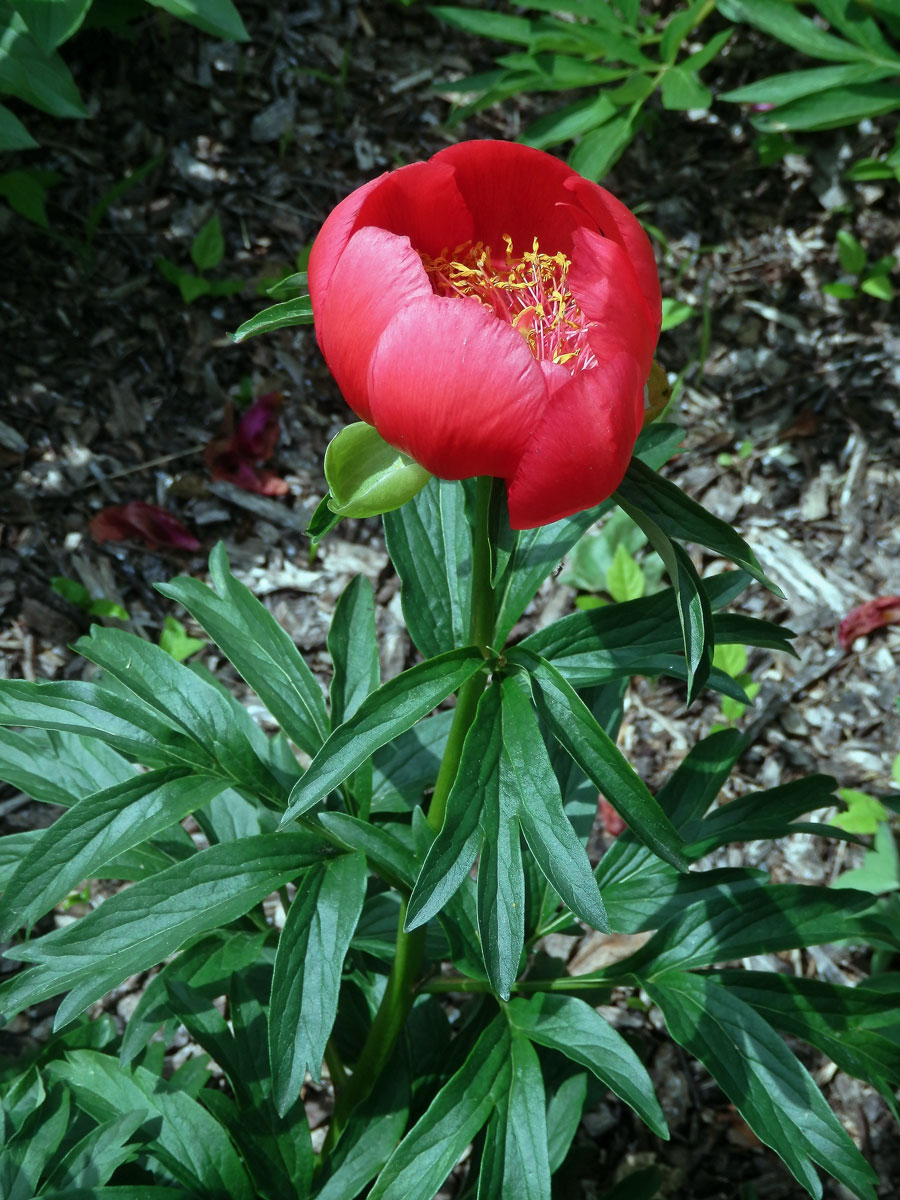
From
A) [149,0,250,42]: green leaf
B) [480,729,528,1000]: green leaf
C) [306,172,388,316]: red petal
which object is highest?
[149,0,250,42]: green leaf

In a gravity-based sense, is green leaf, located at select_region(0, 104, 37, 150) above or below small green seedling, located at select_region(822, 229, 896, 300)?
below

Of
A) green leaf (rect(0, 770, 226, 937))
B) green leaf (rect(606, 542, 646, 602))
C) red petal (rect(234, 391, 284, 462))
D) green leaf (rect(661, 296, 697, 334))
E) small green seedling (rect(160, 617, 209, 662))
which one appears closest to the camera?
green leaf (rect(0, 770, 226, 937))

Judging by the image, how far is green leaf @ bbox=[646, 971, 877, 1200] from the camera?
1.03 m

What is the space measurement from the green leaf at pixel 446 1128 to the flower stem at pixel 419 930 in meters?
0.11

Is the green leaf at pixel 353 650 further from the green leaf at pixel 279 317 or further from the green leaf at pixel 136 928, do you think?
the green leaf at pixel 279 317

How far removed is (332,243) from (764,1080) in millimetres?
899

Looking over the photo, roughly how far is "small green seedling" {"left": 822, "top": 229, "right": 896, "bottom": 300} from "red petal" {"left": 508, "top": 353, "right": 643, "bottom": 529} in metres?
1.83

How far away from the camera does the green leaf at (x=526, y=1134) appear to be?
1.02 m

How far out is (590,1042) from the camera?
106cm

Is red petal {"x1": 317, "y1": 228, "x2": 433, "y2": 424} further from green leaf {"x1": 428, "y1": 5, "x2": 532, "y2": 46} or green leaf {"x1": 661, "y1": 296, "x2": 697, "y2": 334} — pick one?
green leaf {"x1": 661, "y1": 296, "x2": 697, "y2": 334}

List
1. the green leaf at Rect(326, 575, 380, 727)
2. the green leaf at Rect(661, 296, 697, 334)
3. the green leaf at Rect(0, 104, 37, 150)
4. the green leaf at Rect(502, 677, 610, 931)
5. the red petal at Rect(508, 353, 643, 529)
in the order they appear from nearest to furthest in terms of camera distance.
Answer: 1. the red petal at Rect(508, 353, 643, 529)
2. the green leaf at Rect(502, 677, 610, 931)
3. the green leaf at Rect(326, 575, 380, 727)
4. the green leaf at Rect(0, 104, 37, 150)
5. the green leaf at Rect(661, 296, 697, 334)

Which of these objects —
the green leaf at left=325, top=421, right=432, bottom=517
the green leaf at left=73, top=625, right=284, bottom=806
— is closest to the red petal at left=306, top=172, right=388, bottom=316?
the green leaf at left=325, top=421, right=432, bottom=517

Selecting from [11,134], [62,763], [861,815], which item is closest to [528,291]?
[62,763]

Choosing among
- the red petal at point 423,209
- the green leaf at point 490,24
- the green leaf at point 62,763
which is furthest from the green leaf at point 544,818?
the green leaf at point 490,24
